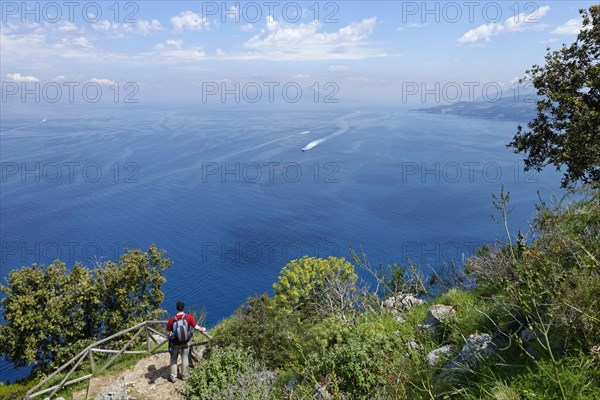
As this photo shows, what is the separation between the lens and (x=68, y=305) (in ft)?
77.3

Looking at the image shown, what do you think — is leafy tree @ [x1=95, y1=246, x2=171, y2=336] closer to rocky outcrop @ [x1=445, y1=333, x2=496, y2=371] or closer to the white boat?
rocky outcrop @ [x1=445, y1=333, x2=496, y2=371]

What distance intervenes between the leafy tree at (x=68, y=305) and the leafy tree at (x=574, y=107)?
869 inches

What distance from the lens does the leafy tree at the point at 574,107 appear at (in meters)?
12.4

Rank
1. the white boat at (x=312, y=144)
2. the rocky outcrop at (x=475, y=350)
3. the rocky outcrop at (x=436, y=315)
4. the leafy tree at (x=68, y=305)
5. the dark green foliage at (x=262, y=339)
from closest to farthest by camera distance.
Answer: the rocky outcrop at (x=475, y=350), the rocky outcrop at (x=436, y=315), the dark green foliage at (x=262, y=339), the leafy tree at (x=68, y=305), the white boat at (x=312, y=144)

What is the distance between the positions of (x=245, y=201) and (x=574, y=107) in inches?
2918

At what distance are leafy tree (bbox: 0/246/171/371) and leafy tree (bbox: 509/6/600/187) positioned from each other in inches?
869

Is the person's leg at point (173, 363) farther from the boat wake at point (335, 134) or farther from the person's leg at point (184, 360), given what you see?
the boat wake at point (335, 134)

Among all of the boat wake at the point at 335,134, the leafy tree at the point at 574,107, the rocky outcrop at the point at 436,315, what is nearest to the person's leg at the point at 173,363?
the rocky outcrop at the point at 436,315

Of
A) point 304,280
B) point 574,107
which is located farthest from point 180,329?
point 574,107

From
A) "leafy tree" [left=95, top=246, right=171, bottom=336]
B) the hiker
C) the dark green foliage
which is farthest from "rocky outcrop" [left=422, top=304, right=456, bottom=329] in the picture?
"leafy tree" [left=95, top=246, right=171, bottom=336]

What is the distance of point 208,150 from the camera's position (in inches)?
4855

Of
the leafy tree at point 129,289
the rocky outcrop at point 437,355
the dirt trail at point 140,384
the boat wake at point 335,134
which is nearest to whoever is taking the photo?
the rocky outcrop at point 437,355

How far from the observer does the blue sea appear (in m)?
60.2

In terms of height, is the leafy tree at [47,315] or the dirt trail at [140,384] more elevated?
the dirt trail at [140,384]
